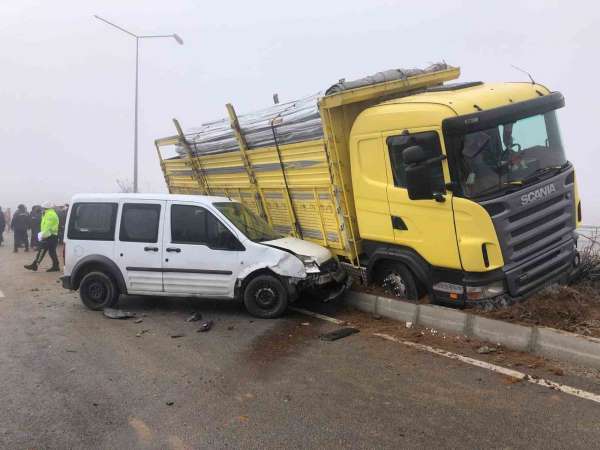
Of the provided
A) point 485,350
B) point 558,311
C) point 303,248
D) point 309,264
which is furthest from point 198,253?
point 558,311

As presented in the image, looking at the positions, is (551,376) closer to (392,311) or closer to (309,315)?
(392,311)

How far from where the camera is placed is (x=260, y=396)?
171 inches

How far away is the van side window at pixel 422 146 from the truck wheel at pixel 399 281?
1092mm

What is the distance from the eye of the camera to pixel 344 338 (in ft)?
19.3

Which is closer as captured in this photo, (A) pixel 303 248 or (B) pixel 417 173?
(B) pixel 417 173

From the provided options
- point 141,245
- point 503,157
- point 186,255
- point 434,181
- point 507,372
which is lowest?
point 507,372

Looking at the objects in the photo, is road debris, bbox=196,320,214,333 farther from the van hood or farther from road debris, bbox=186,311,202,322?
the van hood

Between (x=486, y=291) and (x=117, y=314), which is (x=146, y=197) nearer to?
(x=117, y=314)

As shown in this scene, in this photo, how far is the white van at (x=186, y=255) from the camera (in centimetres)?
680

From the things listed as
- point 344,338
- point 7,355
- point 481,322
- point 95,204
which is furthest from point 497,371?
point 95,204

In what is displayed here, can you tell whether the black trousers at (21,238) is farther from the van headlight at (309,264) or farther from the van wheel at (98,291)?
the van headlight at (309,264)

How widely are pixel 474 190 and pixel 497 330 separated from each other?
56.6 inches

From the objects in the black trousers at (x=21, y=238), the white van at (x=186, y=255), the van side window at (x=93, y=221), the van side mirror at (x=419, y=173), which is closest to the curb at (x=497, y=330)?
the white van at (x=186, y=255)

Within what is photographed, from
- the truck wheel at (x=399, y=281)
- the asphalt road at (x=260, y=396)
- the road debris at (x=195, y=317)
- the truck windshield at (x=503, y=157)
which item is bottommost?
the asphalt road at (x=260, y=396)
